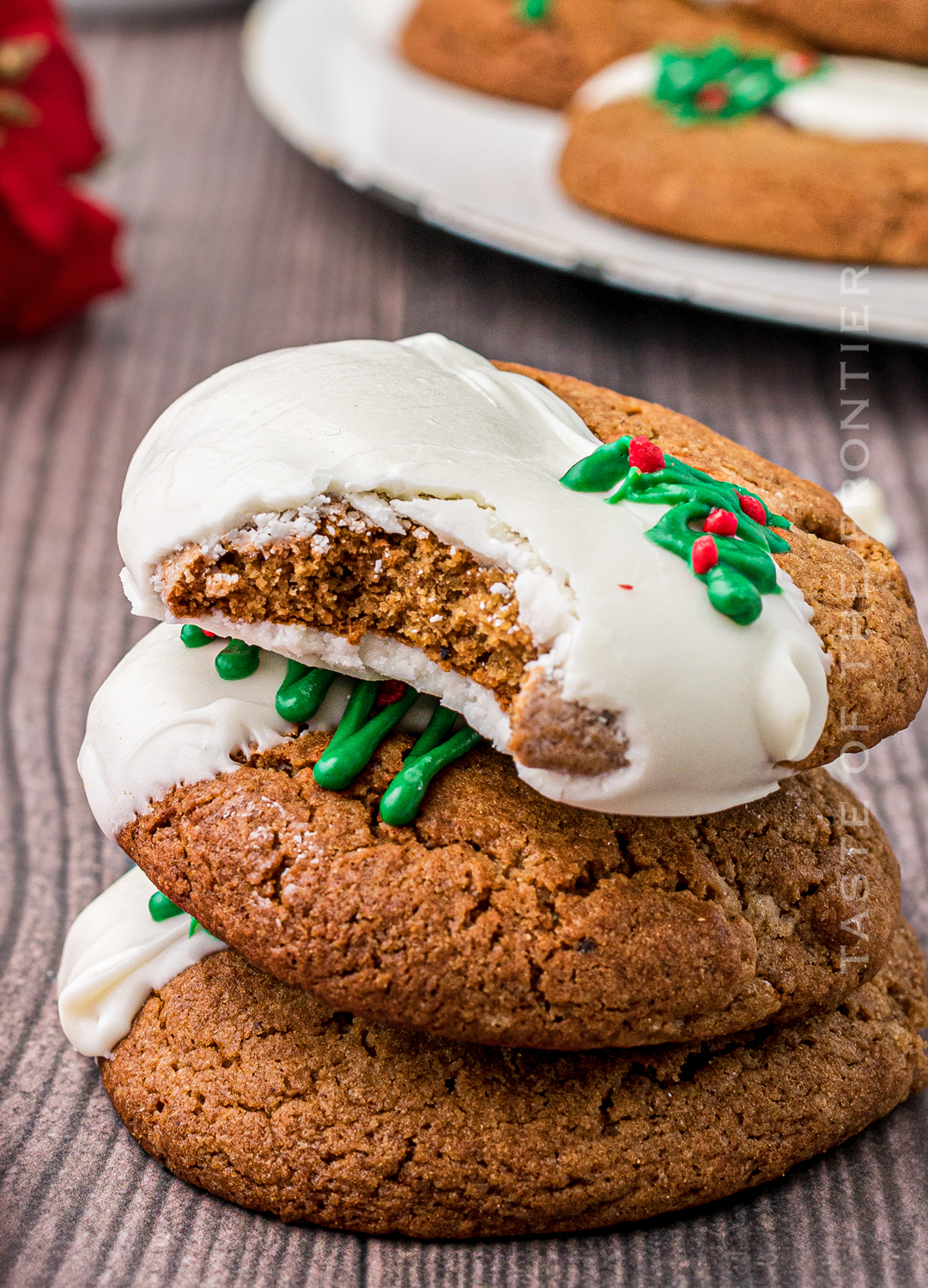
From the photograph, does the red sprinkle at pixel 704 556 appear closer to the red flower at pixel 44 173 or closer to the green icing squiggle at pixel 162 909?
Result: the green icing squiggle at pixel 162 909

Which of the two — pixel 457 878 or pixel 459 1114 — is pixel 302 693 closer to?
pixel 457 878

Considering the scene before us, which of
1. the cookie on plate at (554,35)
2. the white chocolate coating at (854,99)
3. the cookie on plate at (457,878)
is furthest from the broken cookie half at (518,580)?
the cookie on plate at (554,35)

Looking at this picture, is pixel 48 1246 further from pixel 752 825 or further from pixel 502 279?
pixel 502 279

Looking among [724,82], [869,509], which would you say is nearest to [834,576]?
[869,509]

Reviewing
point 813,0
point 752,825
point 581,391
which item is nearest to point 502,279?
point 813,0

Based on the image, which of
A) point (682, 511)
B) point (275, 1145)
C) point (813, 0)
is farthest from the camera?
point (813, 0)
